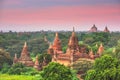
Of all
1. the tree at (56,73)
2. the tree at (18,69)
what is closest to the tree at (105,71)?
the tree at (56,73)

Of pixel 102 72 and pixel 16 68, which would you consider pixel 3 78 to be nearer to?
pixel 16 68

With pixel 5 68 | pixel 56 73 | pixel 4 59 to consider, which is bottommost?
pixel 5 68

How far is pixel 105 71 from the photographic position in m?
19.8

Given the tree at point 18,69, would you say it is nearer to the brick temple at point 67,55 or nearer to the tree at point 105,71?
the brick temple at point 67,55

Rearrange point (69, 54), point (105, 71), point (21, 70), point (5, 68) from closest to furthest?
point (105, 71), point (69, 54), point (21, 70), point (5, 68)

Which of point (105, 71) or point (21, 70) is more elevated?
point (105, 71)

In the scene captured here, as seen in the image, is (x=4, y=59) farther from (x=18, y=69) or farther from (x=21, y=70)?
(x=21, y=70)

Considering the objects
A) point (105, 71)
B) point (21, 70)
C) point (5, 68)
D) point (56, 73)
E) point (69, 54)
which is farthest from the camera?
point (5, 68)

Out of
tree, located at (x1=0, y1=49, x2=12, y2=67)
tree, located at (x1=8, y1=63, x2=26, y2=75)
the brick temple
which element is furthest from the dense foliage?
tree, located at (x1=0, y1=49, x2=12, y2=67)

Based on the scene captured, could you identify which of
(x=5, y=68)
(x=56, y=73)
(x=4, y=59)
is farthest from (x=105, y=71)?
(x=4, y=59)

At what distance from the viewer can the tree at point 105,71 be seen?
19.4 m

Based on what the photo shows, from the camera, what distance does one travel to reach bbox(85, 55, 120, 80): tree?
19.4m

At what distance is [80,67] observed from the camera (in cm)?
2692

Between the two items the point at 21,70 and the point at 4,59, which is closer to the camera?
the point at 21,70
